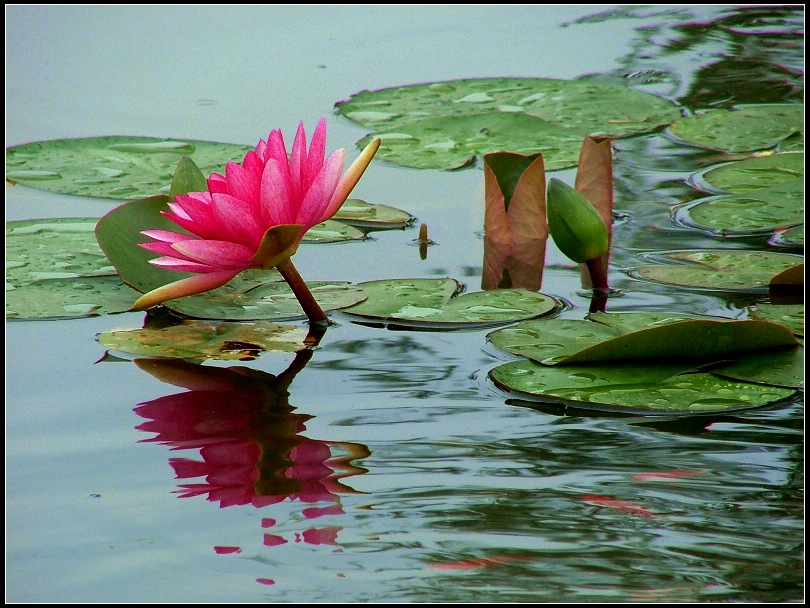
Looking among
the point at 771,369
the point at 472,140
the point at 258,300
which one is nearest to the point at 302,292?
the point at 258,300

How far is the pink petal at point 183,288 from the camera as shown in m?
1.54

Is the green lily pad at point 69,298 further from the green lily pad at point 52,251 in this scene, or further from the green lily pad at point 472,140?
Answer: the green lily pad at point 472,140

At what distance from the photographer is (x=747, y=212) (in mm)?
2023

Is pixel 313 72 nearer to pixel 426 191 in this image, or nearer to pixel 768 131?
pixel 426 191

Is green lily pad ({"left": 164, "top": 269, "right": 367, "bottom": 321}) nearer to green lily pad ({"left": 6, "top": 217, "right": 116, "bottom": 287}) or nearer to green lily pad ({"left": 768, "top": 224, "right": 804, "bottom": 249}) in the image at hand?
green lily pad ({"left": 6, "top": 217, "right": 116, "bottom": 287})

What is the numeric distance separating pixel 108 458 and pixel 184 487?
144 millimetres

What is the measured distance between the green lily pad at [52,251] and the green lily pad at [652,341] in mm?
862

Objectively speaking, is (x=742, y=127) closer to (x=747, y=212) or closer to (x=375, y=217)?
(x=747, y=212)

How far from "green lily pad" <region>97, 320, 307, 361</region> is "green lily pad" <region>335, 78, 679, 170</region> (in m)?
0.93

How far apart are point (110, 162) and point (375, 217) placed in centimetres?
76

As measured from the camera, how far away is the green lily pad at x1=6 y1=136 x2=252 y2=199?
231 centimetres

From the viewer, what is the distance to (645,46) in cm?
340

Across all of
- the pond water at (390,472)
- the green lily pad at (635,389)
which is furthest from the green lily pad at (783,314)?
the green lily pad at (635,389)

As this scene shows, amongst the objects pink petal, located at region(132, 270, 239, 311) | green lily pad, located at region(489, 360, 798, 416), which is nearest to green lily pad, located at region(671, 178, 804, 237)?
green lily pad, located at region(489, 360, 798, 416)
